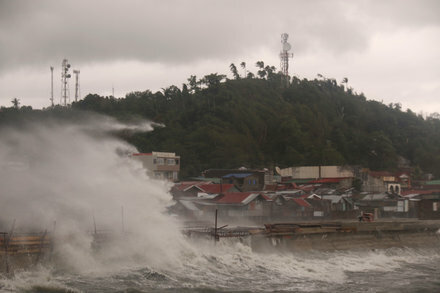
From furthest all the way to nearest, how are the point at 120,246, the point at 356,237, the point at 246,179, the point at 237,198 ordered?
the point at 246,179 → the point at 237,198 → the point at 356,237 → the point at 120,246

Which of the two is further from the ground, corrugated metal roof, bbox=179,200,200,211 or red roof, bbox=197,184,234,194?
red roof, bbox=197,184,234,194

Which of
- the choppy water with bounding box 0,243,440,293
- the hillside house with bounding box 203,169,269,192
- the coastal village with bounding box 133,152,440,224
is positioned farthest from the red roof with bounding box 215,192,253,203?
the hillside house with bounding box 203,169,269,192

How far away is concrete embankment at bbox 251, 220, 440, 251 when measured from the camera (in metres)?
34.7

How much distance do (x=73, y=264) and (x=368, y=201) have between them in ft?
140

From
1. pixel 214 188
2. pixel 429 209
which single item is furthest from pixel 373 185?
pixel 214 188

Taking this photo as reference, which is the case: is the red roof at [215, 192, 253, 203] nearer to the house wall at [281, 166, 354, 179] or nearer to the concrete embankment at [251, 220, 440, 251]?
the concrete embankment at [251, 220, 440, 251]

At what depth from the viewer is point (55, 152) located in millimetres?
31297

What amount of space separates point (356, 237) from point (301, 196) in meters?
15.5

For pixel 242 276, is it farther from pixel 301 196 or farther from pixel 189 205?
pixel 301 196

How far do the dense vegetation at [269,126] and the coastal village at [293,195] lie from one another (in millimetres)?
6678

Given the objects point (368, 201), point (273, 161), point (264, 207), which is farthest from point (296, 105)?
point (264, 207)

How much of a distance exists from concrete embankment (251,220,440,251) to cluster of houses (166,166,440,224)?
7.90 metres

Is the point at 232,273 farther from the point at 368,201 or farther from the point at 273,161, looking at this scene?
the point at 273,161

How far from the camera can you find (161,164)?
67.1 metres
